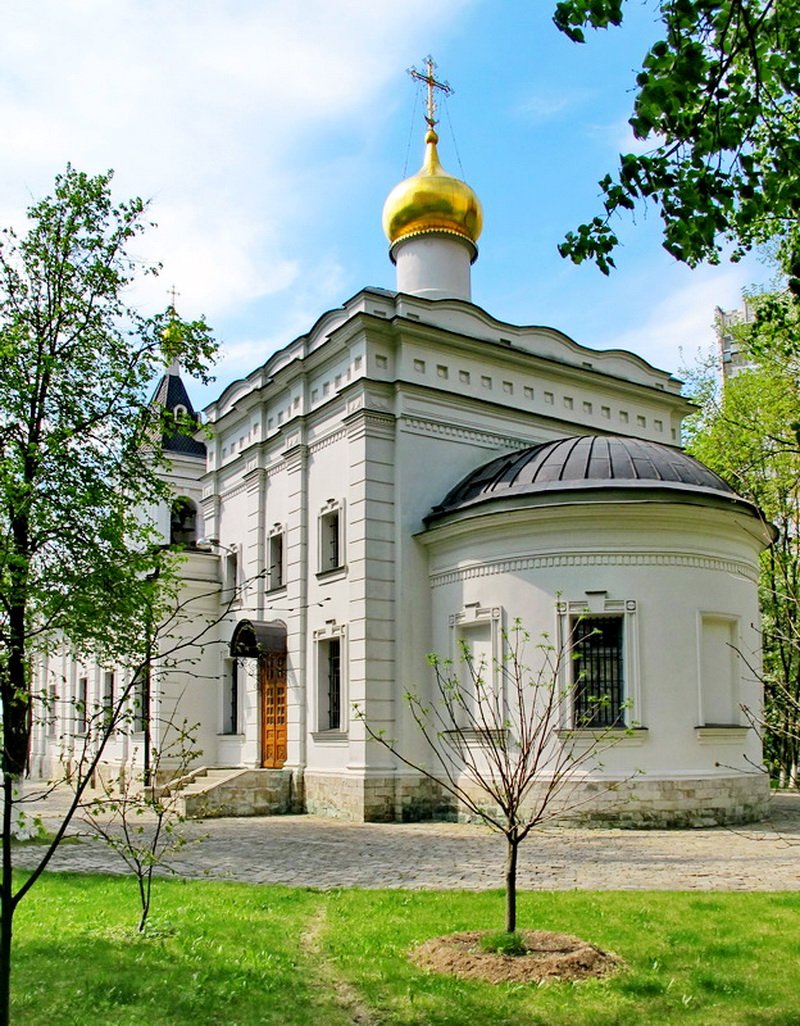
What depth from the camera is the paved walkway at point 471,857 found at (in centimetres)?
983

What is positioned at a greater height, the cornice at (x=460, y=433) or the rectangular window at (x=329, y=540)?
the cornice at (x=460, y=433)

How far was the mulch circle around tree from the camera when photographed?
6141 millimetres

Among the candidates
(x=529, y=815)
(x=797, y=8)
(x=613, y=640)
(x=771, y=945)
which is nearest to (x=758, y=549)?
(x=613, y=640)

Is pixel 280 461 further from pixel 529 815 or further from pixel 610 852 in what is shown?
pixel 610 852

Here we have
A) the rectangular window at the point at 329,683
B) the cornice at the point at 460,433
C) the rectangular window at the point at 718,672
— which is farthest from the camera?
the rectangular window at the point at 329,683

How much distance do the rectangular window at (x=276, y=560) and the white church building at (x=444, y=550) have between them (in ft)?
0.19

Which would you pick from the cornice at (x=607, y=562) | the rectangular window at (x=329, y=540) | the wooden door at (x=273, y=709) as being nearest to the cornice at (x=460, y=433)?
the rectangular window at (x=329, y=540)

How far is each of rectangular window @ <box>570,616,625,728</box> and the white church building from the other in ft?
0.14

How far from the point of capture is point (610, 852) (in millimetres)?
11844

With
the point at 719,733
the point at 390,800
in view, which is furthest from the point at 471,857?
the point at 719,733

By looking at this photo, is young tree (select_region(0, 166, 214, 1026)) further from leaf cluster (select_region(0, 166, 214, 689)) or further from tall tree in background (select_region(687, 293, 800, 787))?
tall tree in background (select_region(687, 293, 800, 787))

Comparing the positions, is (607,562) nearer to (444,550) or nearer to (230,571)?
(444,550)

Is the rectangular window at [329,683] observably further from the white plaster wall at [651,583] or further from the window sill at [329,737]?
the white plaster wall at [651,583]

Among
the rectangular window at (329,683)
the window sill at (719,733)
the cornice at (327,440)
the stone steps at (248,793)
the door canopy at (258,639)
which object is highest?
the cornice at (327,440)
